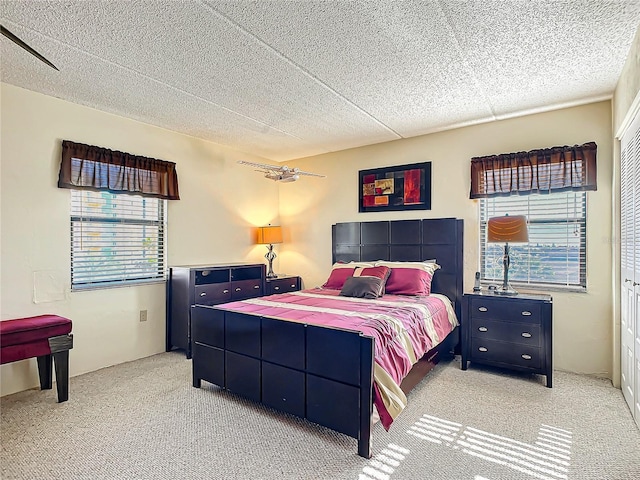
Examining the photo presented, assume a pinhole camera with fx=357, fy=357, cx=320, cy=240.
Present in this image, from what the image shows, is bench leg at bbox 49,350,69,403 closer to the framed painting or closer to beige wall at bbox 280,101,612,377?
beige wall at bbox 280,101,612,377

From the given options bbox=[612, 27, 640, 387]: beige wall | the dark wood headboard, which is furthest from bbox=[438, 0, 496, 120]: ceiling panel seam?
the dark wood headboard

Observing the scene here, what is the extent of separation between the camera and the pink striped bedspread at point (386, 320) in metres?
2.22

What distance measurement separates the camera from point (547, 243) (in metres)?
3.62

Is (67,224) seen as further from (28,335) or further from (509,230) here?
(509,230)

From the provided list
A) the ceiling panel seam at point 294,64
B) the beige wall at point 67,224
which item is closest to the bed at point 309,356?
the beige wall at point 67,224

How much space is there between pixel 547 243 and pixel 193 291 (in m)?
3.76

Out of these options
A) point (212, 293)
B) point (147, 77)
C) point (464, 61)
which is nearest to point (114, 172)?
point (147, 77)

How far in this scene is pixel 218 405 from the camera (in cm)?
274

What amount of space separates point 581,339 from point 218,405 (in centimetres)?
338

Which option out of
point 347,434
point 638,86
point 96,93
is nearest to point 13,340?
point 96,93

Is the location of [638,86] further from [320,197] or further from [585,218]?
[320,197]

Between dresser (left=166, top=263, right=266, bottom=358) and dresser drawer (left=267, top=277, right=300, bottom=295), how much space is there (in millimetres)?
348

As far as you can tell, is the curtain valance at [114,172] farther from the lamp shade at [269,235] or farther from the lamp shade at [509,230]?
the lamp shade at [509,230]

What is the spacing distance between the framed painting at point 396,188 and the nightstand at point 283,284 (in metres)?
1.44
